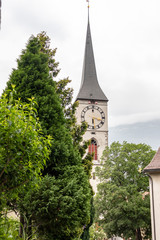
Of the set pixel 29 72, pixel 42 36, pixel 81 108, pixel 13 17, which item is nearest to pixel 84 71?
pixel 81 108

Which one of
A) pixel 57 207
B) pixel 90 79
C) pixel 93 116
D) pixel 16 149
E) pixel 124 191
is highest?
pixel 90 79

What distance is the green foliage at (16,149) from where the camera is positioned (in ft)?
12.3

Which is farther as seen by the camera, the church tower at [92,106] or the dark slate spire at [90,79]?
the dark slate spire at [90,79]

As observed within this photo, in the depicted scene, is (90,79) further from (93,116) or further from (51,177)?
(51,177)

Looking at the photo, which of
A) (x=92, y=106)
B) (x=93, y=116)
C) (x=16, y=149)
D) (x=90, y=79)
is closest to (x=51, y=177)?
(x=16, y=149)

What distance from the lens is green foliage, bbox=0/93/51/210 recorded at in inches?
148

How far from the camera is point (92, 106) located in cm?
5225

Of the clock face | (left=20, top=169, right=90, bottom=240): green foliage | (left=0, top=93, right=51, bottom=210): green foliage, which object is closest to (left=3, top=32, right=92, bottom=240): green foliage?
(left=20, top=169, right=90, bottom=240): green foliage

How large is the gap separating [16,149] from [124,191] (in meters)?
22.1

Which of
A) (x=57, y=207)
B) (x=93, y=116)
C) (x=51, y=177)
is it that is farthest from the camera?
(x=93, y=116)

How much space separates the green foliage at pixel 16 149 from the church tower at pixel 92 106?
44.8 meters

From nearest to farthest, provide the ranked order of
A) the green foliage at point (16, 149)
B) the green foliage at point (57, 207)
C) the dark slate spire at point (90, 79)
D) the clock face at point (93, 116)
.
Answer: the green foliage at point (16, 149) → the green foliage at point (57, 207) → the clock face at point (93, 116) → the dark slate spire at point (90, 79)

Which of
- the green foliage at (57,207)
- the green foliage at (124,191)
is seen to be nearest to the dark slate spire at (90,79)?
the green foliage at (124,191)

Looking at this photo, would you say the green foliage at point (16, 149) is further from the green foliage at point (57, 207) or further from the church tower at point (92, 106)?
the church tower at point (92, 106)
